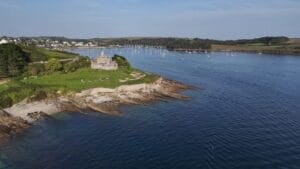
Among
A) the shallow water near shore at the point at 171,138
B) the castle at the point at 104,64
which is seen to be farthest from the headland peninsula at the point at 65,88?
the shallow water near shore at the point at 171,138

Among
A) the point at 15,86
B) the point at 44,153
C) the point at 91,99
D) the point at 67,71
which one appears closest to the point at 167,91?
the point at 91,99

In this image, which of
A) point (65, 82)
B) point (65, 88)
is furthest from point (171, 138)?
point (65, 82)

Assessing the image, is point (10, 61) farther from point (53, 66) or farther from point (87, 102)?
point (87, 102)

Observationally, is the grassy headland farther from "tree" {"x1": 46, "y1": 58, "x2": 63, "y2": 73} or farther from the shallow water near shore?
the shallow water near shore

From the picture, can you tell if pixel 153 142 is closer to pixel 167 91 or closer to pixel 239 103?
pixel 239 103

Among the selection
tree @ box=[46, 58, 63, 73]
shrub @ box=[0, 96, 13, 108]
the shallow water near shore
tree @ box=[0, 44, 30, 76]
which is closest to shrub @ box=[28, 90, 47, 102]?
shrub @ box=[0, 96, 13, 108]

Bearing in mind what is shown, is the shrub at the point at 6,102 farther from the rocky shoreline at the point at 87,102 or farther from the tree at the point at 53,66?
the tree at the point at 53,66
